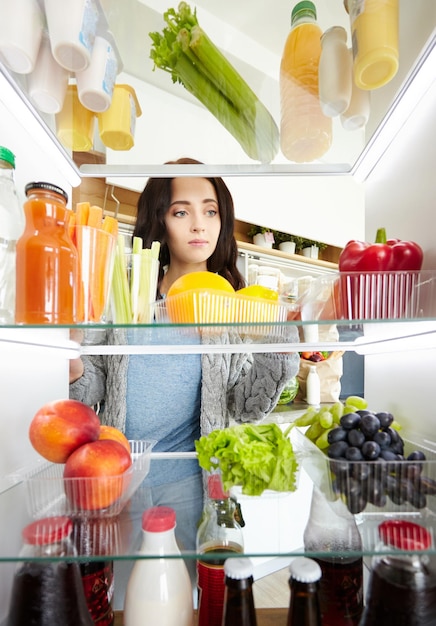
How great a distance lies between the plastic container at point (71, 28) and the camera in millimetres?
562

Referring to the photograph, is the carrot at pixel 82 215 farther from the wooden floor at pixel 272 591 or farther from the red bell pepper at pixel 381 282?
the wooden floor at pixel 272 591

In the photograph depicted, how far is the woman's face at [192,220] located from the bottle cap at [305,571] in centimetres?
97

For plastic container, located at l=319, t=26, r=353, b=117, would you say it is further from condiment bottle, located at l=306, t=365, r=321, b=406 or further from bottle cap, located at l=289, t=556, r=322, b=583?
condiment bottle, located at l=306, t=365, r=321, b=406

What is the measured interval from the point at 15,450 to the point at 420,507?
22.5 inches

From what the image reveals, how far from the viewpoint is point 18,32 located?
0.55m

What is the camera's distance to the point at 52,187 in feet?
1.57

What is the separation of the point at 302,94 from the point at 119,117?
1.04ft

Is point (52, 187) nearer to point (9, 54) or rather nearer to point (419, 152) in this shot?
point (9, 54)

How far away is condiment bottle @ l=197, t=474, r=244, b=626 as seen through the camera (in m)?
0.54

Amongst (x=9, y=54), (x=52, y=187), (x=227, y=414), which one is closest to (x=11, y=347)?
(x=52, y=187)

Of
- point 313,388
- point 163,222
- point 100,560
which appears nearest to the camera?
point 100,560

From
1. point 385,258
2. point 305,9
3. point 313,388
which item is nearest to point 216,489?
point 385,258

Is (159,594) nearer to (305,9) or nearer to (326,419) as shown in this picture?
(326,419)

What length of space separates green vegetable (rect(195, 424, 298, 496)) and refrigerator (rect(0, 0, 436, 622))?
221 mm
